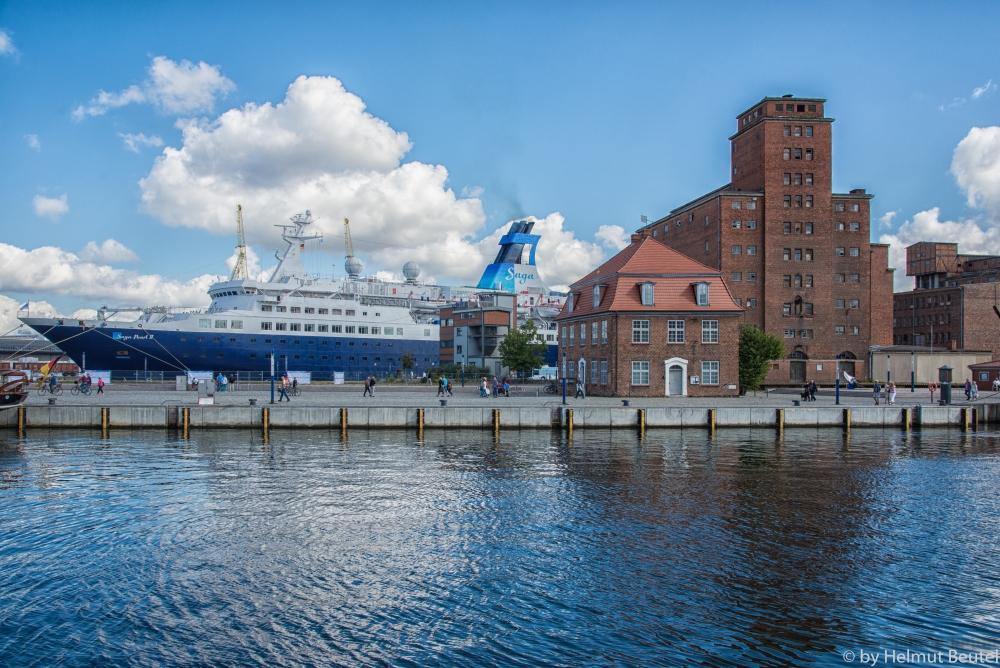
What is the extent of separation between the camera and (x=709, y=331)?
46.1m

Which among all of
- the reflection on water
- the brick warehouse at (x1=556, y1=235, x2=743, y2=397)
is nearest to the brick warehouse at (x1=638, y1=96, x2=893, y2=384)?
the brick warehouse at (x1=556, y1=235, x2=743, y2=397)

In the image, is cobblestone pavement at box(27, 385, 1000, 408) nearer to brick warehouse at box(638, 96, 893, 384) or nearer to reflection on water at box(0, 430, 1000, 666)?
brick warehouse at box(638, 96, 893, 384)

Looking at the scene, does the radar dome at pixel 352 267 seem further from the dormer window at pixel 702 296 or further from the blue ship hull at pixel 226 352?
the dormer window at pixel 702 296

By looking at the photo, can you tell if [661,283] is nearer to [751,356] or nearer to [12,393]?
[751,356]

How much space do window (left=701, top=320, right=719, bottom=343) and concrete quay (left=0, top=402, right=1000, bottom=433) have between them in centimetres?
946

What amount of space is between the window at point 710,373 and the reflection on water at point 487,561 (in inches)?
821

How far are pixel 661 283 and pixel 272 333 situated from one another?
4113cm

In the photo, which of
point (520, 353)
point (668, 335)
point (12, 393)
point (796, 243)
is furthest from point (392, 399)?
point (796, 243)

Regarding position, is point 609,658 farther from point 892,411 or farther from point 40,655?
point 892,411

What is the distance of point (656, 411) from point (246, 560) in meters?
25.0

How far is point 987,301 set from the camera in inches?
3199

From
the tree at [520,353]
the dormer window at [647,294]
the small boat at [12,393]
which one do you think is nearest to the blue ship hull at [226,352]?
the tree at [520,353]

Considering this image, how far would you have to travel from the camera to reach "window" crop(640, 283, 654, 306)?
45.7 meters

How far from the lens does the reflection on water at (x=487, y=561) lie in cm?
1051
